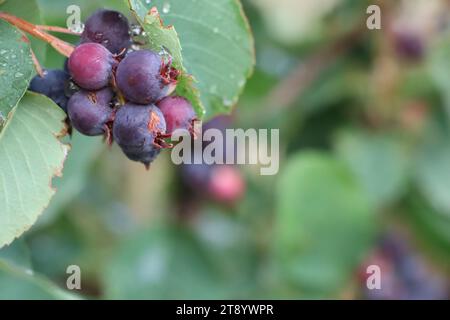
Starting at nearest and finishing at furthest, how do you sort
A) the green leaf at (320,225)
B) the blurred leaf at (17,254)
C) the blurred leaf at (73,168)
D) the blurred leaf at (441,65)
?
1. the blurred leaf at (17,254)
2. the blurred leaf at (73,168)
3. the green leaf at (320,225)
4. the blurred leaf at (441,65)

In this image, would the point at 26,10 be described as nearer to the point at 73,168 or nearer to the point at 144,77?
the point at 144,77

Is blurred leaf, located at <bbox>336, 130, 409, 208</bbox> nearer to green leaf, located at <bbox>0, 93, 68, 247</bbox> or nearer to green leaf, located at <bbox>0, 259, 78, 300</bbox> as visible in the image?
green leaf, located at <bbox>0, 259, 78, 300</bbox>

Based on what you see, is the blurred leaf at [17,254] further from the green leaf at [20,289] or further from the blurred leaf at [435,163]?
the blurred leaf at [435,163]

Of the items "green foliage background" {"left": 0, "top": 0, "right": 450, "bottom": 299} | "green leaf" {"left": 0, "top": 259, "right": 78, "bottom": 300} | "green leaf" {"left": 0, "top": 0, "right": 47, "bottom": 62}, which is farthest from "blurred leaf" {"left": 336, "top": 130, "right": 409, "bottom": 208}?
"green leaf" {"left": 0, "top": 0, "right": 47, "bottom": 62}

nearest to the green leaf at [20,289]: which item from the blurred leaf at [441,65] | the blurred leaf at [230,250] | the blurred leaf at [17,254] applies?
the blurred leaf at [17,254]

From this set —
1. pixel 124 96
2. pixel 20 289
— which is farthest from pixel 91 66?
pixel 20 289

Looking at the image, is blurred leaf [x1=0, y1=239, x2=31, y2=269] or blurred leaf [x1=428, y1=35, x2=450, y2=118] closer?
blurred leaf [x1=0, y1=239, x2=31, y2=269]
